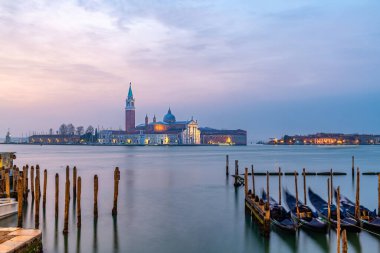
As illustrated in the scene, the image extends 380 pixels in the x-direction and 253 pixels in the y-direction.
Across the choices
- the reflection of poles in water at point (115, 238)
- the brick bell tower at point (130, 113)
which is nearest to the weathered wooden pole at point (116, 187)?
the reflection of poles in water at point (115, 238)

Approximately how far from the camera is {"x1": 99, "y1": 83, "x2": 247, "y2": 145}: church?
154 meters

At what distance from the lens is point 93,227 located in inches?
523

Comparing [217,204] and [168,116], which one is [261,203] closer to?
[217,204]

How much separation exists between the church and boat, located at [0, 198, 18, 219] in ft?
453

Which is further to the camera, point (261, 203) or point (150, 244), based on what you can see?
point (261, 203)

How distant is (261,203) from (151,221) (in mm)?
3926

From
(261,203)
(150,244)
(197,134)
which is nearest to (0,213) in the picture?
(150,244)

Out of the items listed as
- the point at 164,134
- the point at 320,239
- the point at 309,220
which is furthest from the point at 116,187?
the point at 164,134

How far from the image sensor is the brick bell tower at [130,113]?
158 m

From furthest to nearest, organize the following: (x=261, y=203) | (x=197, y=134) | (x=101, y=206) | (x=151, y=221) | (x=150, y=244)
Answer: (x=197, y=134), (x=101, y=206), (x=151, y=221), (x=261, y=203), (x=150, y=244)

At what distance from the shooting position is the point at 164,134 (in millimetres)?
153875

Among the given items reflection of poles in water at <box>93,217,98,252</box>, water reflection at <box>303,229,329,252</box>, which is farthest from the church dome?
water reflection at <box>303,229,329,252</box>

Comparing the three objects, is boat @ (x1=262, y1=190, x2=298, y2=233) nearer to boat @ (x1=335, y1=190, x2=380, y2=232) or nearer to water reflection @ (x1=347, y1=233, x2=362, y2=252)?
water reflection @ (x1=347, y1=233, x2=362, y2=252)

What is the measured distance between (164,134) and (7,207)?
459 feet
